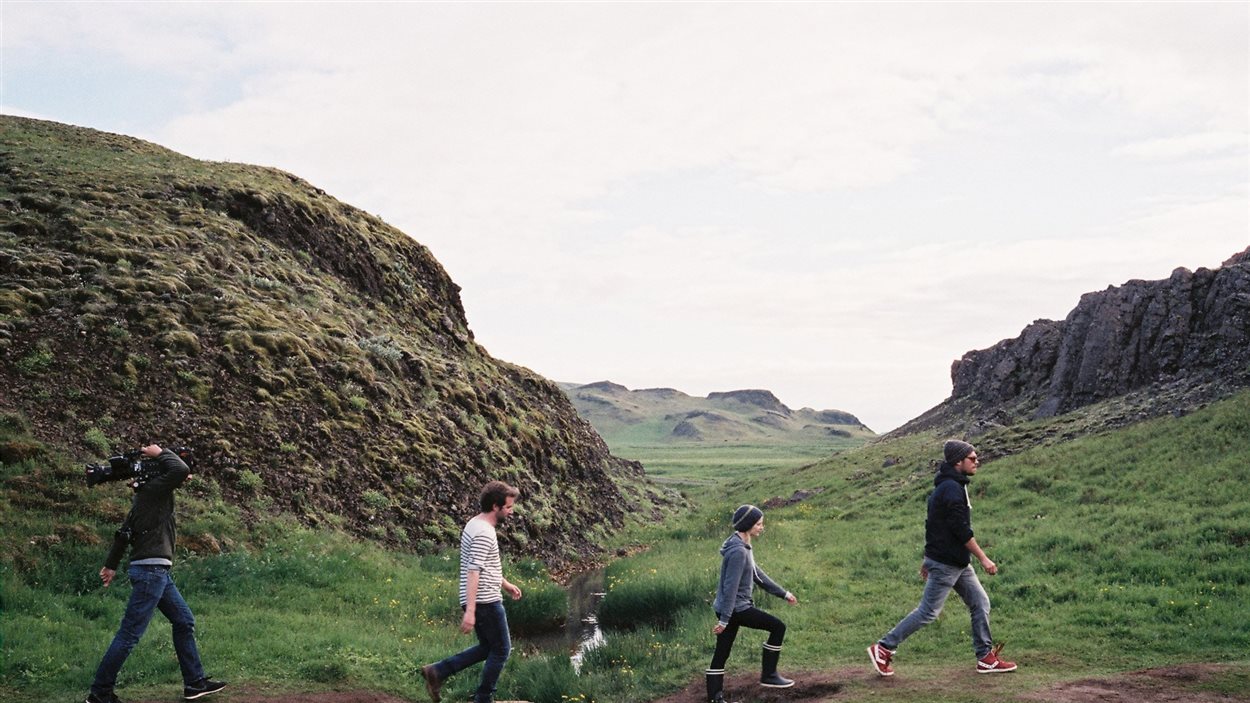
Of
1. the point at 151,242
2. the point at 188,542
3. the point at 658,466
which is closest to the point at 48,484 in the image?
the point at 188,542

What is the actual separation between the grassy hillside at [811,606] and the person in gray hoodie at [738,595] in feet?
3.16

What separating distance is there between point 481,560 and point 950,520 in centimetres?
704

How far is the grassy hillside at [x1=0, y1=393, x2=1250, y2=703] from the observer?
13188mm

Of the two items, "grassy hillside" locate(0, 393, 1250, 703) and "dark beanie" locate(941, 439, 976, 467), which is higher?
"dark beanie" locate(941, 439, 976, 467)

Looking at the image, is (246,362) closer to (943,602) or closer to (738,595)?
(738,595)

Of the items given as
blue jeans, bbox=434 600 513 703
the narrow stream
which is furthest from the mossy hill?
blue jeans, bbox=434 600 513 703

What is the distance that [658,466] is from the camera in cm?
13425

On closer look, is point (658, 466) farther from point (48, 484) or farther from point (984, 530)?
point (48, 484)

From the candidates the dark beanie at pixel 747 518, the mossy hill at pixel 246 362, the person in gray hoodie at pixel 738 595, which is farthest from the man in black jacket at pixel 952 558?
the mossy hill at pixel 246 362

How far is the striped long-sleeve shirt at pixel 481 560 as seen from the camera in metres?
10.4

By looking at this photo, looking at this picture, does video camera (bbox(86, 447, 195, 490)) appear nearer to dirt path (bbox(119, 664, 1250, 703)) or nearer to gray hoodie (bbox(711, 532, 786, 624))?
dirt path (bbox(119, 664, 1250, 703))

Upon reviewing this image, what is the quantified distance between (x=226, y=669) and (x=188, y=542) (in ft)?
23.1

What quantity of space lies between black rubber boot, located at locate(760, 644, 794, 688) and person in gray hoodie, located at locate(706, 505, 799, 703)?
0.22 metres

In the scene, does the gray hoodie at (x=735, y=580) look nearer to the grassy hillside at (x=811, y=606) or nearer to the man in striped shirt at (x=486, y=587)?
the grassy hillside at (x=811, y=606)
